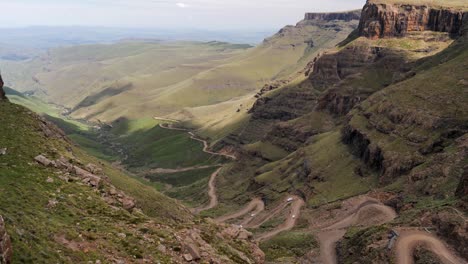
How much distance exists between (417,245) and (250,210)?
10021 cm

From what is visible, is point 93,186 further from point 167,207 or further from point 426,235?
point 426,235

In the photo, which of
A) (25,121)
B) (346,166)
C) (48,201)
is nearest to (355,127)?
(346,166)

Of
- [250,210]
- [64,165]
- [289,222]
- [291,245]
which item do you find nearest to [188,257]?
[64,165]

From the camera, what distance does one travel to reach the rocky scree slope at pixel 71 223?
47.6m

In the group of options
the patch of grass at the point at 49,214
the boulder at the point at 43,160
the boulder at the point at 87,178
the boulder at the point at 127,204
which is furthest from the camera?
the boulder at the point at 87,178

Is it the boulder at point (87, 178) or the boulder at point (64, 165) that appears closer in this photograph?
the boulder at point (64, 165)

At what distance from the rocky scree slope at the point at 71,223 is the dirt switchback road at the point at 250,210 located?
294ft

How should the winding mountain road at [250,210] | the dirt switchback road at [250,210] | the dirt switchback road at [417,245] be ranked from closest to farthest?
the dirt switchback road at [417,245] → the winding mountain road at [250,210] → the dirt switchback road at [250,210]

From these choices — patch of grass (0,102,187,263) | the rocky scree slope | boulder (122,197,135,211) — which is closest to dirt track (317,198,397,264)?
the rocky scree slope

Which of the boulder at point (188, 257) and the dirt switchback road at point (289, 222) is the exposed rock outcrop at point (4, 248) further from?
the dirt switchback road at point (289, 222)

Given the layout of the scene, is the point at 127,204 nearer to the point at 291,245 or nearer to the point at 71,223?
the point at 71,223

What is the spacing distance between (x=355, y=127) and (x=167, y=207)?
91.5 m

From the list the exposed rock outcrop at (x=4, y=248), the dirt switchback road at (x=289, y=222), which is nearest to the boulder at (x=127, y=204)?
the exposed rock outcrop at (x=4, y=248)

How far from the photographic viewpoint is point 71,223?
56.1m
